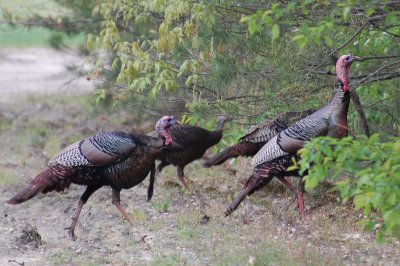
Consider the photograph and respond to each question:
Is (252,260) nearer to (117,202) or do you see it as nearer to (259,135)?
(117,202)

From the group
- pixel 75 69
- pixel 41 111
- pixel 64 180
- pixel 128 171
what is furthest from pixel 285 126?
pixel 41 111

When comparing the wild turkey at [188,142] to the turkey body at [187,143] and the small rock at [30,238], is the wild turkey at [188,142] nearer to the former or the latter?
the turkey body at [187,143]

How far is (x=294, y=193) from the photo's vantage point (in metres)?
9.38

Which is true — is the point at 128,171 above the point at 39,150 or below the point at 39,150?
above

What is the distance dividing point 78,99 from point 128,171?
1047 centimetres

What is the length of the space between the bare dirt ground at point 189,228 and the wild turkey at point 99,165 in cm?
41

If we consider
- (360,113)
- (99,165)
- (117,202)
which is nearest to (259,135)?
(360,113)

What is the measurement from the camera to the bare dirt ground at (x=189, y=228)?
7.30 m

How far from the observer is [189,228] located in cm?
828

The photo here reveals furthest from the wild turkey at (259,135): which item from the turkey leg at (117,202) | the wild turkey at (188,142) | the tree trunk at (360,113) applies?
the turkey leg at (117,202)

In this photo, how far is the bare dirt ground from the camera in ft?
23.9

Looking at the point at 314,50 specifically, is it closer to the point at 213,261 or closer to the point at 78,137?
the point at 213,261

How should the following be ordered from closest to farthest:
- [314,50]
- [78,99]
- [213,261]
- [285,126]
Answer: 1. [213,261]
2. [314,50]
3. [285,126]
4. [78,99]

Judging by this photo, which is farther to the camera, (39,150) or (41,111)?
(41,111)
